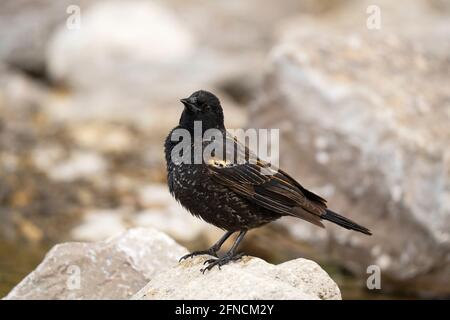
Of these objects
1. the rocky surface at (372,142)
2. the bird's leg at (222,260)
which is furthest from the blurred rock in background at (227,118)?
the bird's leg at (222,260)

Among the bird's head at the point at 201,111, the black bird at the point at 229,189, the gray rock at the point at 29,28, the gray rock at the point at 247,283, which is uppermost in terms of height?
the gray rock at the point at 29,28

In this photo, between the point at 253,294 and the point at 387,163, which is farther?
the point at 387,163

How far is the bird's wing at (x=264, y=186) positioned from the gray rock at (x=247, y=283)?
653 mm

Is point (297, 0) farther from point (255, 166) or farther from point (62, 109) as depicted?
point (255, 166)

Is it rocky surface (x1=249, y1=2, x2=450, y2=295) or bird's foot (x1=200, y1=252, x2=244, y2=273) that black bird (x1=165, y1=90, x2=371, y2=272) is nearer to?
bird's foot (x1=200, y1=252, x2=244, y2=273)

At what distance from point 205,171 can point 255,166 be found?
54cm

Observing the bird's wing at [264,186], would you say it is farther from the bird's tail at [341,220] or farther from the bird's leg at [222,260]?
the bird's leg at [222,260]

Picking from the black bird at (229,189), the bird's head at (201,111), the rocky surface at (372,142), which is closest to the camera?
the black bird at (229,189)

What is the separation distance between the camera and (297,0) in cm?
1881

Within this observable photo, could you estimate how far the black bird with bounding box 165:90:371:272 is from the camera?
6863 mm

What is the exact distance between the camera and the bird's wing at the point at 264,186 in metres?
6.95

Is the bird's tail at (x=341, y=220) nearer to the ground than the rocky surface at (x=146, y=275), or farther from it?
farther from it

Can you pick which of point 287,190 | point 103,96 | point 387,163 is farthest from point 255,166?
point 103,96

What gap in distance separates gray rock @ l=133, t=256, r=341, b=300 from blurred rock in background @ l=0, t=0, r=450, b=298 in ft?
10.8
